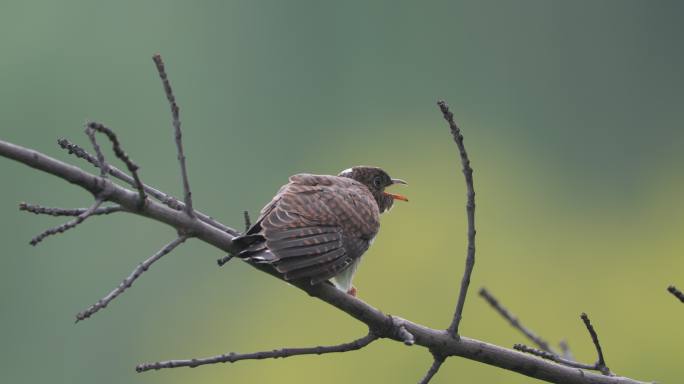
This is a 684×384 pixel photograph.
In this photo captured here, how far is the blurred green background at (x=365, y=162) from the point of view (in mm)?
33594

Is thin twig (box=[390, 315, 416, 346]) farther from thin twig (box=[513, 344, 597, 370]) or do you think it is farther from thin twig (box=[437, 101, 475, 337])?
thin twig (box=[513, 344, 597, 370])

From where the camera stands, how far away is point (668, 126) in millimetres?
66500

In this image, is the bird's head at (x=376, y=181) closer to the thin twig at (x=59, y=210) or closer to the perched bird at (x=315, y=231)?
the perched bird at (x=315, y=231)

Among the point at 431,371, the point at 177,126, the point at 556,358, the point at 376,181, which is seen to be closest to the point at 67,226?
the point at 177,126

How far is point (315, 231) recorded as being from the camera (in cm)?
561

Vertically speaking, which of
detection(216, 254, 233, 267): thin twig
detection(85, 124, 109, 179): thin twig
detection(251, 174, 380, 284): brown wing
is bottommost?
detection(251, 174, 380, 284): brown wing

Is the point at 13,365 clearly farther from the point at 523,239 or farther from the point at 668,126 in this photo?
the point at 668,126

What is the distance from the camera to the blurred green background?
33594 mm

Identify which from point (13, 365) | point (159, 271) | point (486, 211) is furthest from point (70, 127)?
point (486, 211)

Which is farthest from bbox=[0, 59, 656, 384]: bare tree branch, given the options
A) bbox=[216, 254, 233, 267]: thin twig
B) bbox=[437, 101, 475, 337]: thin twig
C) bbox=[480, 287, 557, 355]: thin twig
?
bbox=[480, 287, 557, 355]: thin twig

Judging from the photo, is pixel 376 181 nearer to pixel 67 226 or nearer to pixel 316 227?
pixel 316 227

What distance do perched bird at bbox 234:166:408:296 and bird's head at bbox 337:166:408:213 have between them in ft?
1.41

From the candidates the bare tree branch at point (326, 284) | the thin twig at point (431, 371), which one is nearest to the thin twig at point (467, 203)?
the bare tree branch at point (326, 284)

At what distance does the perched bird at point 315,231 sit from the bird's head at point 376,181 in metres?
0.43
